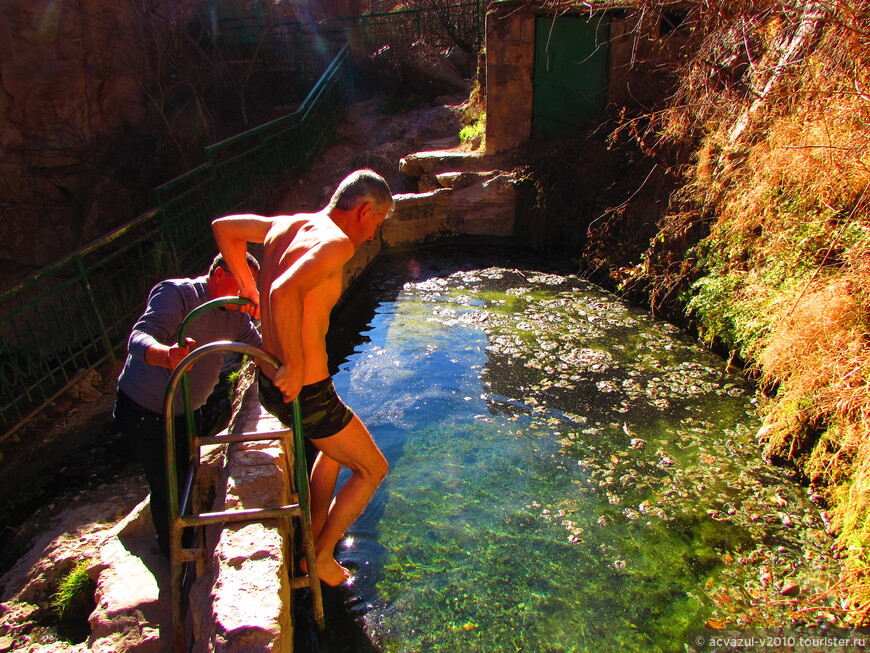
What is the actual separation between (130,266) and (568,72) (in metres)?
7.05

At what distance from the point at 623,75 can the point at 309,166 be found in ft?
20.1

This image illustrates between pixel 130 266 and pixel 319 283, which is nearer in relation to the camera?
pixel 319 283

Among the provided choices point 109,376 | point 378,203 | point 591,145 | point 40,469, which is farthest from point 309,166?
point 378,203

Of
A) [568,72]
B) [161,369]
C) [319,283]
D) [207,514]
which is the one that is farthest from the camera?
[568,72]

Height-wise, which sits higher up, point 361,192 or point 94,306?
point 361,192

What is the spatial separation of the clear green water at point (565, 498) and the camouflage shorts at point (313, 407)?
1.01 metres

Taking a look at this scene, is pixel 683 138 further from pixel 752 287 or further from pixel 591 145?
pixel 752 287

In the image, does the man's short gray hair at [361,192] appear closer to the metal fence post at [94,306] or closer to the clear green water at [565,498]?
the clear green water at [565,498]

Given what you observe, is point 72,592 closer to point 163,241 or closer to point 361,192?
point 361,192

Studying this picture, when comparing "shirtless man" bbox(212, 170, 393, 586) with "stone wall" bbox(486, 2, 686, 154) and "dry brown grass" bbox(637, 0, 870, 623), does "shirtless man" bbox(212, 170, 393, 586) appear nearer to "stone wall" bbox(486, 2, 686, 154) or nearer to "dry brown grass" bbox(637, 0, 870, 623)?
"dry brown grass" bbox(637, 0, 870, 623)

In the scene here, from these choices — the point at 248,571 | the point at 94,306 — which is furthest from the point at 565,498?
the point at 94,306

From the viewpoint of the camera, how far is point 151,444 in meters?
3.04

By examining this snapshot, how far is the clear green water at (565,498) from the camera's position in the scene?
9.87 ft

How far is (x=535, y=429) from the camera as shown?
180 inches
